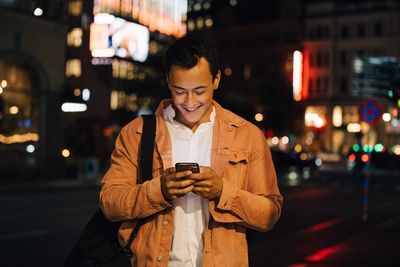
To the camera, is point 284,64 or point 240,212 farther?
point 284,64

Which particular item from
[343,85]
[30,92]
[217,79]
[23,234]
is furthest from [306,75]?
[217,79]

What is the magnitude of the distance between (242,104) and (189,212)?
210 feet

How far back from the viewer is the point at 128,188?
304 centimetres

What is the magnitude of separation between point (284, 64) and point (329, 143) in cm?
1004

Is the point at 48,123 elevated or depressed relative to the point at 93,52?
depressed

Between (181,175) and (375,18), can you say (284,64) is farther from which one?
(181,175)

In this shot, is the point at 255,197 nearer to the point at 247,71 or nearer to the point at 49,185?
the point at 49,185

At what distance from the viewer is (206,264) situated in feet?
9.80

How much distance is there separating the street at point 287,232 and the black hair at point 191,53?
Result: 824 mm

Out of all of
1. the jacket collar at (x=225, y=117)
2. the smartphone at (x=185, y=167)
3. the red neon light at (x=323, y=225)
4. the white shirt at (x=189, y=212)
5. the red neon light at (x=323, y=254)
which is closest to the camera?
the smartphone at (x=185, y=167)

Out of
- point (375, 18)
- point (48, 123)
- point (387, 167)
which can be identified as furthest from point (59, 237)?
point (375, 18)

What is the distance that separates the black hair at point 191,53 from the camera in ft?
9.97

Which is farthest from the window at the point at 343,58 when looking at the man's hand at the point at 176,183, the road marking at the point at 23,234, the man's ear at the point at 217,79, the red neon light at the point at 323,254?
the man's hand at the point at 176,183

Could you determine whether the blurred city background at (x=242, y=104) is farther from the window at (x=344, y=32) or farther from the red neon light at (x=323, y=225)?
the window at (x=344, y=32)
